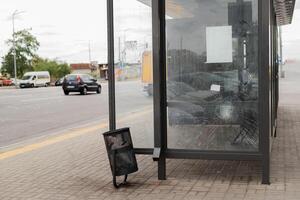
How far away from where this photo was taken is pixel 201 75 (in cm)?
652

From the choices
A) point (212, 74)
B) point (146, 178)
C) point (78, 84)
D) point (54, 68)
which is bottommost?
point (146, 178)

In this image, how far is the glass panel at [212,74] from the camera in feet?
20.5

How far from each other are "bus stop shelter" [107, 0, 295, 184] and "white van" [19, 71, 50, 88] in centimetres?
5792

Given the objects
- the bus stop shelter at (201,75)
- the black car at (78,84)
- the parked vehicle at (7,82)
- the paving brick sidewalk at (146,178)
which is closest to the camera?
the paving brick sidewalk at (146,178)

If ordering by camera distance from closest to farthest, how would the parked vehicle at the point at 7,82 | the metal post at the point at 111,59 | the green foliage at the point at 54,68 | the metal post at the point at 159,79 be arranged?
the metal post at the point at 159,79 → the metal post at the point at 111,59 → the parked vehicle at the point at 7,82 → the green foliage at the point at 54,68

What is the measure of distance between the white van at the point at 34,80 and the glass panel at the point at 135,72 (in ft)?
189

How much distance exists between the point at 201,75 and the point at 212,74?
5.8 inches

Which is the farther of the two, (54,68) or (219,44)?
(54,68)

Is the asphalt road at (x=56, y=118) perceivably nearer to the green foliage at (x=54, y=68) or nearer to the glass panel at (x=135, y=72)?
the glass panel at (x=135, y=72)

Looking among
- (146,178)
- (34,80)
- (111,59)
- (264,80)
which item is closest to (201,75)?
(264,80)

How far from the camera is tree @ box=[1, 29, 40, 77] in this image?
8286cm

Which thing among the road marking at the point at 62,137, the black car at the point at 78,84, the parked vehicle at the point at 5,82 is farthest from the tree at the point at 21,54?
the road marking at the point at 62,137

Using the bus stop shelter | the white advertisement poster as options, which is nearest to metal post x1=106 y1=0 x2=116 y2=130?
the bus stop shelter

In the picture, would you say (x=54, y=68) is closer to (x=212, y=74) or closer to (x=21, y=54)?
(x=21, y=54)
